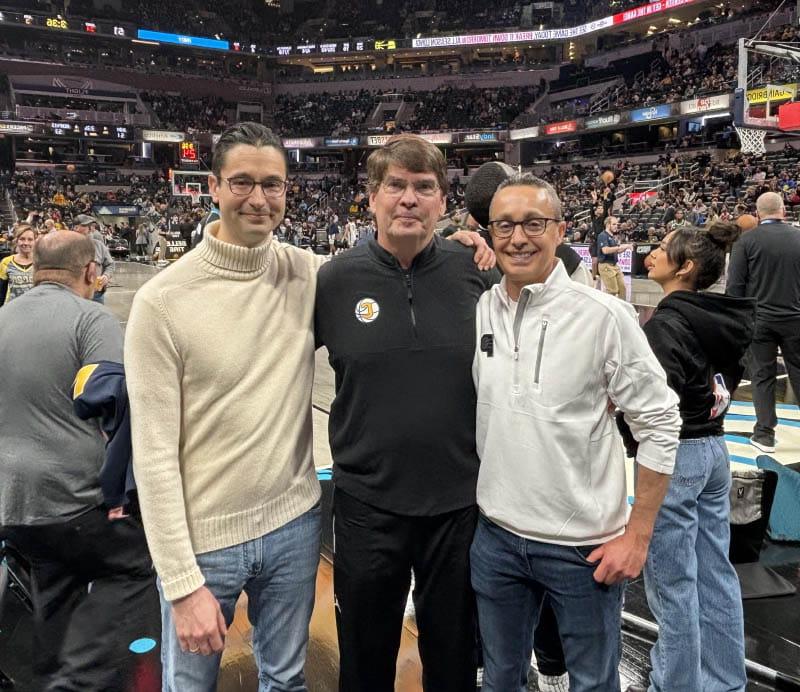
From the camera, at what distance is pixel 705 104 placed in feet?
86.5

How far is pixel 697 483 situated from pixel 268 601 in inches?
55.6

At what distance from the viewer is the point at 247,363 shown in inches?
69.0

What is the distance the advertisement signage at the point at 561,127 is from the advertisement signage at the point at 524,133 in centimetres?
75

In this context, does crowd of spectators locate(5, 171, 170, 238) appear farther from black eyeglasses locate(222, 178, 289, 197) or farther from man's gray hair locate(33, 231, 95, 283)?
black eyeglasses locate(222, 178, 289, 197)

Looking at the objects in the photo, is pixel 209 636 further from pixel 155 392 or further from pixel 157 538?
pixel 155 392

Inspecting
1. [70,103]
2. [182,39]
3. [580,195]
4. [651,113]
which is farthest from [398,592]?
[182,39]

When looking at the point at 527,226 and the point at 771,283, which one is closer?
the point at 527,226

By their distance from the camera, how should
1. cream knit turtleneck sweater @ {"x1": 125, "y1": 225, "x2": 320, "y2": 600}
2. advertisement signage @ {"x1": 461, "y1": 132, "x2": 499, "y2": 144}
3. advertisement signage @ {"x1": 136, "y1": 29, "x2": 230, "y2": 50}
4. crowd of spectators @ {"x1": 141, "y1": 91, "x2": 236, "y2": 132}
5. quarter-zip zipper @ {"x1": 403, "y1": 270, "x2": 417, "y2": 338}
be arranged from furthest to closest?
advertisement signage @ {"x1": 136, "y1": 29, "x2": 230, "y2": 50}, crowd of spectators @ {"x1": 141, "y1": 91, "x2": 236, "y2": 132}, advertisement signage @ {"x1": 461, "y1": 132, "x2": 499, "y2": 144}, quarter-zip zipper @ {"x1": 403, "y1": 270, "x2": 417, "y2": 338}, cream knit turtleneck sweater @ {"x1": 125, "y1": 225, "x2": 320, "y2": 600}

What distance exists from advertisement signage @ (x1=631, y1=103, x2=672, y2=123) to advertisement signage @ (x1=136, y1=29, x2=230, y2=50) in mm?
28557

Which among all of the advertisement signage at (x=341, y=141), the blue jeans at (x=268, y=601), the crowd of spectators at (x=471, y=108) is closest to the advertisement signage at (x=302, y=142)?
the advertisement signage at (x=341, y=141)

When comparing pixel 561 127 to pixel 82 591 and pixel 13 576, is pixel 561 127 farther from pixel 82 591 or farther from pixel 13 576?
pixel 82 591

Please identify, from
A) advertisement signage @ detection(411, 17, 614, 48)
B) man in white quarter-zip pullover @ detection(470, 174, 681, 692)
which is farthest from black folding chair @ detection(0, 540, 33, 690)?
advertisement signage @ detection(411, 17, 614, 48)

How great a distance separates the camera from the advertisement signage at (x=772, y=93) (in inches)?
489

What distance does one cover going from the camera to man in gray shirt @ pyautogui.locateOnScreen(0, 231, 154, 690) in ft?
8.01
